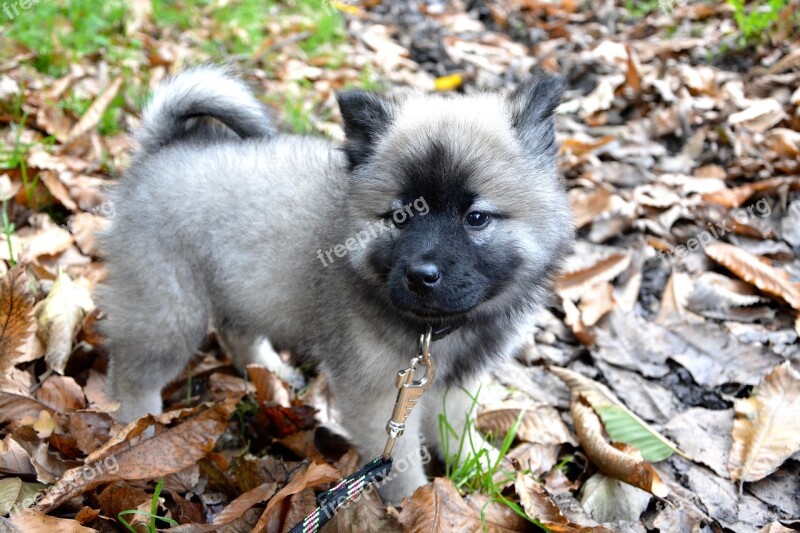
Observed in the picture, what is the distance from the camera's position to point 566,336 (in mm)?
3385

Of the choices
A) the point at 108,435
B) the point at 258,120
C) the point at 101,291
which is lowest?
the point at 108,435

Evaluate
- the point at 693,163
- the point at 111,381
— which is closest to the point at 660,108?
the point at 693,163

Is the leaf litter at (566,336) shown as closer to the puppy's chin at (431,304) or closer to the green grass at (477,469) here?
the green grass at (477,469)

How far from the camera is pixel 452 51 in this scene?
640 centimetres

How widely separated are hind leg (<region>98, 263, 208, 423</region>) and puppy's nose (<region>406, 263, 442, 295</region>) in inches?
46.2

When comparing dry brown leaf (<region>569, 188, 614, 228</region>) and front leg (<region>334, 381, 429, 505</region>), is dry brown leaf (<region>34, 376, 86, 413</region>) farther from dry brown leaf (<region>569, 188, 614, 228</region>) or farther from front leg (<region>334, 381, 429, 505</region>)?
dry brown leaf (<region>569, 188, 614, 228</region>)

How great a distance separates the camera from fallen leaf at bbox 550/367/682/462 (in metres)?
2.67

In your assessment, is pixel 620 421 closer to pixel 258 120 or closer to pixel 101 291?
pixel 258 120

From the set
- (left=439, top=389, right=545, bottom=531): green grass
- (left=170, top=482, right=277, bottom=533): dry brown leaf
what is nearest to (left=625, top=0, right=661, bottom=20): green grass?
(left=439, top=389, right=545, bottom=531): green grass

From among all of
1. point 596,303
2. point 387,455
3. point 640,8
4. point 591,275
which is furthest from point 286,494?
point 640,8

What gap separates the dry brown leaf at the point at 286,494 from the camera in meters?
2.18

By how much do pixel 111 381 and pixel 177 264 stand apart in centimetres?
69

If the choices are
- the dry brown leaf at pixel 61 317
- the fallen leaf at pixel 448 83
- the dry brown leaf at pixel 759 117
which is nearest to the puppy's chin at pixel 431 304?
the dry brown leaf at pixel 61 317

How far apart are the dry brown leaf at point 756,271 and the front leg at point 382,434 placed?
197cm
